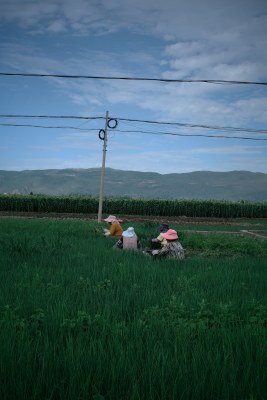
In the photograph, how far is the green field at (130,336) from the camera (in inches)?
96.3

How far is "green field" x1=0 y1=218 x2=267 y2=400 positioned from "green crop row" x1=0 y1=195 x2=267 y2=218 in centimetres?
2677

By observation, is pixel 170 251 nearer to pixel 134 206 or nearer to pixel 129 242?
pixel 129 242

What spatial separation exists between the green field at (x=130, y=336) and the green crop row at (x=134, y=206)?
2677 cm

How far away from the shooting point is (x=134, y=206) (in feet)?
112

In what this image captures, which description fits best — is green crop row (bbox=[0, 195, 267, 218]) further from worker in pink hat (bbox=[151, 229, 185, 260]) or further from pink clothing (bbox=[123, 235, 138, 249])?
worker in pink hat (bbox=[151, 229, 185, 260])

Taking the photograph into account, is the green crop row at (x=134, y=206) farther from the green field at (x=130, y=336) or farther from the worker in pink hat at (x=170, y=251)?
the green field at (x=130, y=336)

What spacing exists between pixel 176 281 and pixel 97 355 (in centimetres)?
337

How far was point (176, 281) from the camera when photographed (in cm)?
604

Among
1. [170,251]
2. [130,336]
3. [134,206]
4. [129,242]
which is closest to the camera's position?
[130,336]

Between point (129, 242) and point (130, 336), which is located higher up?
point (129, 242)

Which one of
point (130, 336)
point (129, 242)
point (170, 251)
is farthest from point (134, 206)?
point (130, 336)

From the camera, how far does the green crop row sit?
3250 cm

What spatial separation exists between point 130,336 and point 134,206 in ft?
100

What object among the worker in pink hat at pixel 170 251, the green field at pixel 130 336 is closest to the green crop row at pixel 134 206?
the worker in pink hat at pixel 170 251
